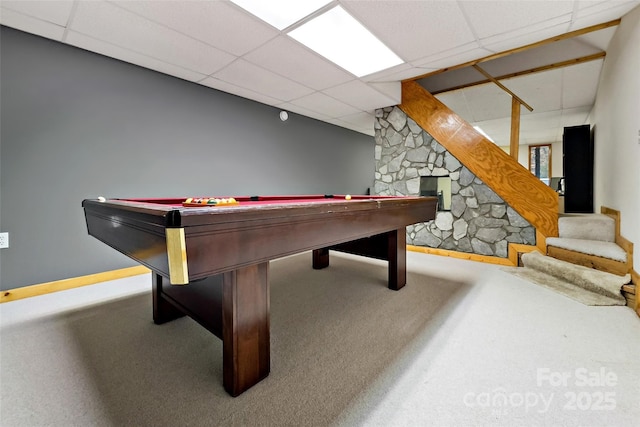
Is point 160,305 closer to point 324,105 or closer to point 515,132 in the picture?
point 324,105

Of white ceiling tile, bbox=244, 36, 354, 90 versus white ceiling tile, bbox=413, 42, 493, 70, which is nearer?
white ceiling tile, bbox=244, 36, 354, 90

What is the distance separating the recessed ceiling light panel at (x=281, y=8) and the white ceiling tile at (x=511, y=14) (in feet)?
3.71

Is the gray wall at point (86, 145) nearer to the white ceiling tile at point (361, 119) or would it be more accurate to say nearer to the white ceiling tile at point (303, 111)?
the white ceiling tile at point (303, 111)

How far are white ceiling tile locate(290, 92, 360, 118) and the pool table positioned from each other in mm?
2718

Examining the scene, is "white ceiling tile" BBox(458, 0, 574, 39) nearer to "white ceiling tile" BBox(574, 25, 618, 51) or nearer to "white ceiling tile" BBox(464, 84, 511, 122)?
"white ceiling tile" BBox(574, 25, 618, 51)

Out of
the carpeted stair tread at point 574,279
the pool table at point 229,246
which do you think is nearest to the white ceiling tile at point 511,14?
the pool table at point 229,246

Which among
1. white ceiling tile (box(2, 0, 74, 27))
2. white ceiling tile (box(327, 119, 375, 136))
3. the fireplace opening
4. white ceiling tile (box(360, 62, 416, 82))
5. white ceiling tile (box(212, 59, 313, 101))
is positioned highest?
white ceiling tile (box(327, 119, 375, 136))

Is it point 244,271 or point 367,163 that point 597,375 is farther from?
point 367,163

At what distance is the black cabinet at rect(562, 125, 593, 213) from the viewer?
385 cm

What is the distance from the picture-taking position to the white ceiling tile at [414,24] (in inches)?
80.9

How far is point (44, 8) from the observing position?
1954 mm

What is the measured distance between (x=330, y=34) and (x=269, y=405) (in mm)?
2752

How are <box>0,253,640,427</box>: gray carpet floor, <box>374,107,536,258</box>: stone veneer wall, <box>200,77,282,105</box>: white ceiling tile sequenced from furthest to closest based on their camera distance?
<box>374,107,536,258</box>: stone veneer wall, <box>200,77,282,105</box>: white ceiling tile, <box>0,253,640,427</box>: gray carpet floor

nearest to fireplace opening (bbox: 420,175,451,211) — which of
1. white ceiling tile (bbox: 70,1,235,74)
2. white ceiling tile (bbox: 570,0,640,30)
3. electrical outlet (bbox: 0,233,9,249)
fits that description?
white ceiling tile (bbox: 570,0,640,30)
